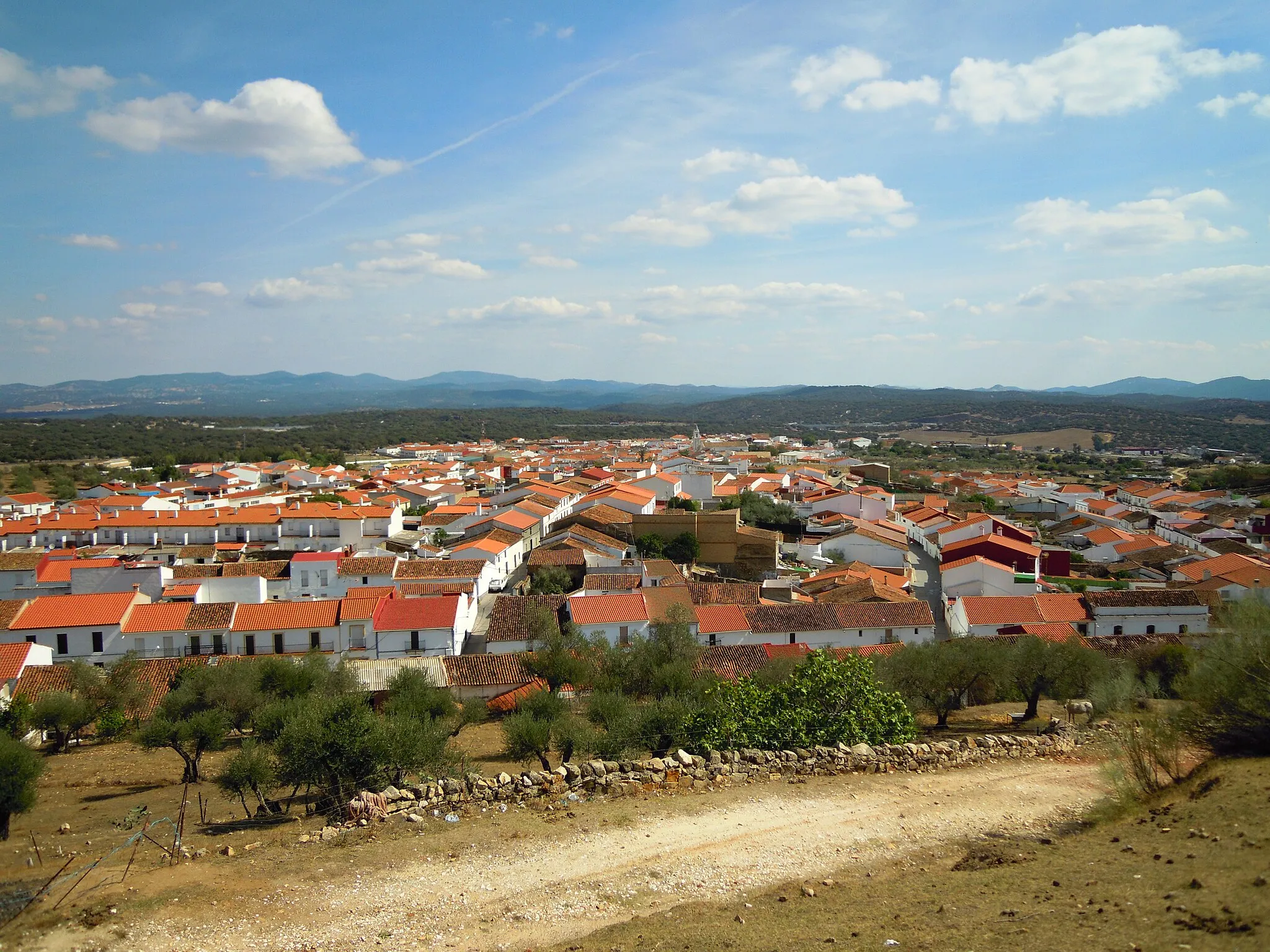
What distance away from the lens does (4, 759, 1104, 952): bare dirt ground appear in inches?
363

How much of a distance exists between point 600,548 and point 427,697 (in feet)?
71.5

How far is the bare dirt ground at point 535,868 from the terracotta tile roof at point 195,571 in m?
27.7

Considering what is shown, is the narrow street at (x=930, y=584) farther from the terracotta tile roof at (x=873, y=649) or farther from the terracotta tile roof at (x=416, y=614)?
the terracotta tile roof at (x=416, y=614)

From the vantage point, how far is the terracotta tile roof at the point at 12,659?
84.3 ft

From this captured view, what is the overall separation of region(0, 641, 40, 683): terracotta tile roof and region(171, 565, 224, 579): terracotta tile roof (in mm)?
9374

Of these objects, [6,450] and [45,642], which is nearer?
[45,642]

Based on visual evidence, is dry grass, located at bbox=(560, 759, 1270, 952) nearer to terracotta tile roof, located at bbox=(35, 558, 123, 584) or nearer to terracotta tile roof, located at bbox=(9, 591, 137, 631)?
→ terracotta tile roof, located at bbox=(9, 591, 137, 631)

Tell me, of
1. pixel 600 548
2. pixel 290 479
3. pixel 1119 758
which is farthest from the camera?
pixel 290 479

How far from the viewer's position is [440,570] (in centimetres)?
3775

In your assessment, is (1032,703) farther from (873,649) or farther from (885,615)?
(885,615)

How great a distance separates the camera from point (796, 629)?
30828 millimetres

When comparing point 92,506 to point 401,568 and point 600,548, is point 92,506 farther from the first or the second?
point 600,548

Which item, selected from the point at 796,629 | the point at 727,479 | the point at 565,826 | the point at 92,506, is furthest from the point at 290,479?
the point at 565,826

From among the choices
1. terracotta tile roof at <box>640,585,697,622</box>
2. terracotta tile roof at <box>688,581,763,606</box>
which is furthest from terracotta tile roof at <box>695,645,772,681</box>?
terracotta tile roof at <box>688,581,763,606</box>
